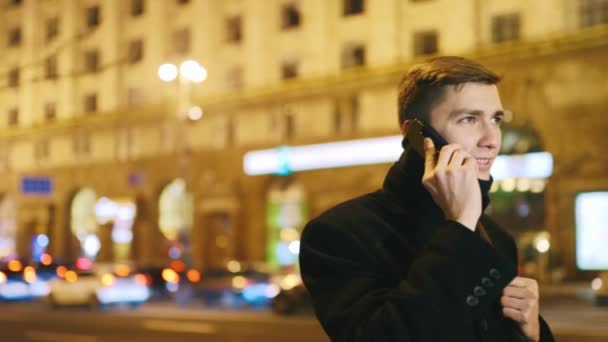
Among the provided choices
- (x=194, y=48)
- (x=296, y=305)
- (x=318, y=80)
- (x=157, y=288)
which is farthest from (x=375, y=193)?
(x=194, y=48)

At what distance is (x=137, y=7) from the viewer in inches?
1857

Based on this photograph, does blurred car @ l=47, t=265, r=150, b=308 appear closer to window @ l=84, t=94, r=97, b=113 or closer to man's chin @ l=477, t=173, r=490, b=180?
window @ l=84, t=94, r=97, b=113

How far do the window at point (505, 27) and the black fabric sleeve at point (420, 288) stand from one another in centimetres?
3118

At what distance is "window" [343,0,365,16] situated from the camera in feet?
123

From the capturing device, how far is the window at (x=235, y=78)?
41219 millimetres

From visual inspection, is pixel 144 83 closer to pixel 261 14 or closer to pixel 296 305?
pixel 261 14

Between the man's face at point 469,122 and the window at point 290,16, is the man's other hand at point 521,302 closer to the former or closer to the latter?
the man's face at point 469,122

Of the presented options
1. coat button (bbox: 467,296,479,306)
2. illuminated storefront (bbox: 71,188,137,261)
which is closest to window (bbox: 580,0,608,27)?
illuminated storefront (bbox: 71,188,137,261)

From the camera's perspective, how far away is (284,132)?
3875cm

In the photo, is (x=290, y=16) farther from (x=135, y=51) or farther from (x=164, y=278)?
(x=164, y=278)

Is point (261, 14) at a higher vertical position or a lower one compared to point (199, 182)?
higher

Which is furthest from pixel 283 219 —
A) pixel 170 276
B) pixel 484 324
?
pixel 484 324

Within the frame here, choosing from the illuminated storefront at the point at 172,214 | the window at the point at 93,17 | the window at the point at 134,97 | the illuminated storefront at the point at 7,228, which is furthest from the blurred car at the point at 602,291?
the illuminated storefront at the point at 7,228

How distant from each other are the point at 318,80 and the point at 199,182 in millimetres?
8509
